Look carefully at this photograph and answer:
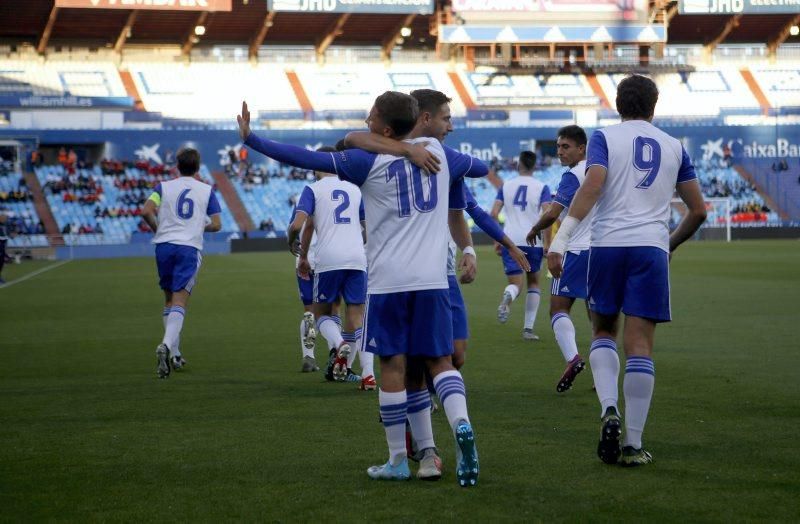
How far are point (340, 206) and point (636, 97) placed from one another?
4.12m

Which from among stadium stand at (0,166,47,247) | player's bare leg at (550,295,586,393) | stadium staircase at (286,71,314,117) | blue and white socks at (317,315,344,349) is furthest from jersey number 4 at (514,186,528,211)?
stadium staircase at (286,71,314,117)

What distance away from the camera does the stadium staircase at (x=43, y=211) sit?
147ft

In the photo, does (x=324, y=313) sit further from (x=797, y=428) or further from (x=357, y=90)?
(x=357, y=90)

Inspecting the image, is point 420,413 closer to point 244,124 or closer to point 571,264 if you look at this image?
point 244,124

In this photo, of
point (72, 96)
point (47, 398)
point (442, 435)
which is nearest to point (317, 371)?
point (47, 398)

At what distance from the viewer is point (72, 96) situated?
2071 inches

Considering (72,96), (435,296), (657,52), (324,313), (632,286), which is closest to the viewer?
(435,296)

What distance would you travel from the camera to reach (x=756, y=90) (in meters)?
62.4

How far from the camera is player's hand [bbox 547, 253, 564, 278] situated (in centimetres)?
595

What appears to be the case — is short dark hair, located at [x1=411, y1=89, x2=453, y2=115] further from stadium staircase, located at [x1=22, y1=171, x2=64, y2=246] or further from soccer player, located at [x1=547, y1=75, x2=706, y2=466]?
stadium staircase, located at [x1=22, y1=171, x2=64, y2=246]

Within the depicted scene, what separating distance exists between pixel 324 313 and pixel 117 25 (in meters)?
51.3

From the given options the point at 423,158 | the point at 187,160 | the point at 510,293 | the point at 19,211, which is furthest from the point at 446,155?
the point at 19,211

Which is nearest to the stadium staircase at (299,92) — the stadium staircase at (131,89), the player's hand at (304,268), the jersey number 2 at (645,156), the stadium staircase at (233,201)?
the stadium staircase at (233,201)

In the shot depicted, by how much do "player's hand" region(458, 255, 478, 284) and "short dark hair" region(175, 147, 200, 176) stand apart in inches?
194
